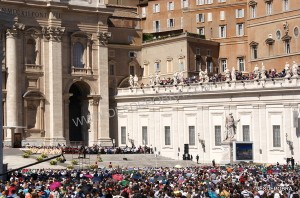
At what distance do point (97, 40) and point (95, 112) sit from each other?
8704mm

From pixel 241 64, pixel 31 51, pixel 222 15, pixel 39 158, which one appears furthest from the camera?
pixel 222 15

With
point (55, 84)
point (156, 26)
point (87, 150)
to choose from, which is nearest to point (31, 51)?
Answer: point (55, 84)

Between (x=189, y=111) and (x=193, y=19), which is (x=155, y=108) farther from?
(x=193, y=19)

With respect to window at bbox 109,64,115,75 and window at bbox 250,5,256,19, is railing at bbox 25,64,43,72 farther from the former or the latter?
window at bbox 250,5,256,19

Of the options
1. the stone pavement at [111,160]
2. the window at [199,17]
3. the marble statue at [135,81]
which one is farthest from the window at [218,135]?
the window at [199,17]

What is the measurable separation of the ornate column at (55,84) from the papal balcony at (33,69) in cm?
111

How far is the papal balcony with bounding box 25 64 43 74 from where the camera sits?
96125mm

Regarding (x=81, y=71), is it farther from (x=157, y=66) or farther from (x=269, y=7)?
(x=269, y=7)

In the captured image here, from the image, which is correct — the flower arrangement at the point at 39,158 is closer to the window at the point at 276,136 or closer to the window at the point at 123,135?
the window at the point at 276,136

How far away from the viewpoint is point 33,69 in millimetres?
96625

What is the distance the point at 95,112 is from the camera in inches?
4011

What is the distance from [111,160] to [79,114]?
838 inches

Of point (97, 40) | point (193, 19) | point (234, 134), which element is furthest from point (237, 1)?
point (234, 134)

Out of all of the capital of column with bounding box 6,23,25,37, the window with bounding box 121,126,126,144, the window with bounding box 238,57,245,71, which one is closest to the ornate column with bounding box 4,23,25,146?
the capital of column with bounding box 6,23,25,37
